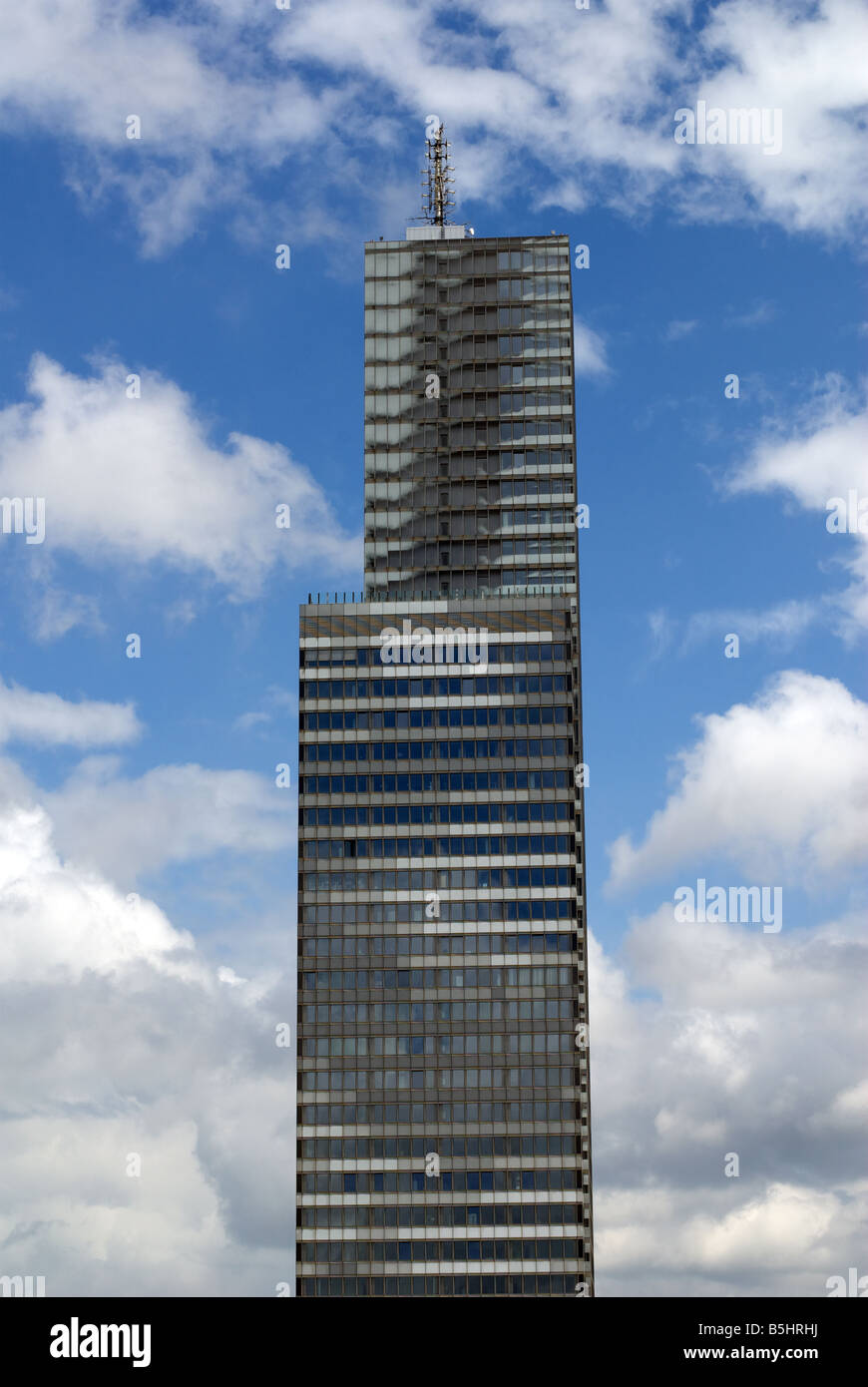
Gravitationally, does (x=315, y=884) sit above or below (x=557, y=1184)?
above

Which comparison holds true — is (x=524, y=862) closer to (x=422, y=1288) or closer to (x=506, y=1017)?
(x=506, y=1017)

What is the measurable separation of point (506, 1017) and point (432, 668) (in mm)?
37805

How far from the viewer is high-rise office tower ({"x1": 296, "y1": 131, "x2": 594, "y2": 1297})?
6693 inches

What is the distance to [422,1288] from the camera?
168 m

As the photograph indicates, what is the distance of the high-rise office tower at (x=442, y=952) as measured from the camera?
17000 cm

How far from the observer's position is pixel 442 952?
587 feet
